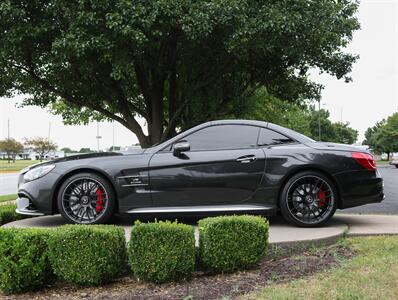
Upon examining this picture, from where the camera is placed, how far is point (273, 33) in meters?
11.0

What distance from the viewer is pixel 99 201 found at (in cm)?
638

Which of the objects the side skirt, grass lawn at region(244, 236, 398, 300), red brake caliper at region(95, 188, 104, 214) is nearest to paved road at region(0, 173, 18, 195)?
red brake caliper at region(95, 188, 104, 214)

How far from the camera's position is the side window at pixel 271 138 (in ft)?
21.4

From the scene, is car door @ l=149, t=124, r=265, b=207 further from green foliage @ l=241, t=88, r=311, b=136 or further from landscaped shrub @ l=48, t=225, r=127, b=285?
green foliage @ l=241, t=88, r=311, b=136

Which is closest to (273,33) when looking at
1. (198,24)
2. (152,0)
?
(198,24)

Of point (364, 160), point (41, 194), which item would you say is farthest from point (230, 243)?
point (41, 194)

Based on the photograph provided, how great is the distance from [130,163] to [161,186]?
19.5 inches

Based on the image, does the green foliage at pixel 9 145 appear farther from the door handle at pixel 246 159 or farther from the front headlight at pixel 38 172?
the door handle at pixel 246 159

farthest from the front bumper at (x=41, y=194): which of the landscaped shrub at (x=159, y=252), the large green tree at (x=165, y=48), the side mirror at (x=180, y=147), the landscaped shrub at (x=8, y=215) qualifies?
the large green tree at (x=165, y=48)

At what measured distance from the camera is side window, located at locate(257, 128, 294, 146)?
651 centimetres

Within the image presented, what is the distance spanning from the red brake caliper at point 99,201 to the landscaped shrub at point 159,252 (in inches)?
78.1

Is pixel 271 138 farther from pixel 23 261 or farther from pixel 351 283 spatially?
pixel 23 261

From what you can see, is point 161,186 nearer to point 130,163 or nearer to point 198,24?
point 130,163

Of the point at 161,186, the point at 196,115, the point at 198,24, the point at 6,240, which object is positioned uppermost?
the point at 198,24
